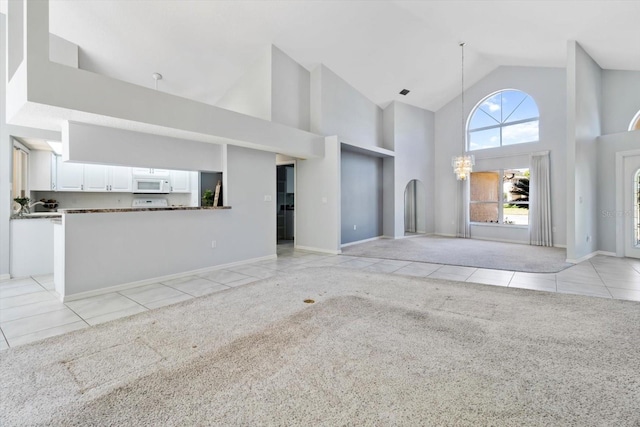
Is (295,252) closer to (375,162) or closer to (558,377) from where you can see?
(375,162)

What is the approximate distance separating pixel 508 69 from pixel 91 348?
35.7ft

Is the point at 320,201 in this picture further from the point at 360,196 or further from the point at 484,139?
the point at 484,139

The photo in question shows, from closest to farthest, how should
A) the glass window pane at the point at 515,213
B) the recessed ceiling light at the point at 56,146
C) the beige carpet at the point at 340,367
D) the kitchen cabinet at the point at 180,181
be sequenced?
the beige carpet at the point at 340,367
the recessed ceiling light at the point at 56,146
the kitchen cabinet at the point at 180,181
the glass window pane at the point at 515,213

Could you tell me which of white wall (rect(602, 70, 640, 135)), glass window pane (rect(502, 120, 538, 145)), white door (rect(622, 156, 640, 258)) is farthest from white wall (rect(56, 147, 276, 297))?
white wall (rect(602, 70, 640, 135))

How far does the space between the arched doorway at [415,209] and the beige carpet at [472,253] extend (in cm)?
219

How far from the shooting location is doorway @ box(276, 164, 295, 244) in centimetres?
921

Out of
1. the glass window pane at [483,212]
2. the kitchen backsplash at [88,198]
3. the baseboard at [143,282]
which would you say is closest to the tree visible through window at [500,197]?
the glass window pane at [483,212]

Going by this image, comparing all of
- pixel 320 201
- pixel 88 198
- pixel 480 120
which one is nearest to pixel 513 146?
pixel 480 120

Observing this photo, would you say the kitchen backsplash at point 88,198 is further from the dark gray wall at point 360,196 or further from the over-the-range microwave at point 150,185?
the dark gray wall at point 360,196

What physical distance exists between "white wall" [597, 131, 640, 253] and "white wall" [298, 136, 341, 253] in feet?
18.8

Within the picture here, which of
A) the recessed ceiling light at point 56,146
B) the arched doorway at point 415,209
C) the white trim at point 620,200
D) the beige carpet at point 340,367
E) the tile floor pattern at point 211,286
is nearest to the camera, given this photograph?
the beige carpet at point 340,367

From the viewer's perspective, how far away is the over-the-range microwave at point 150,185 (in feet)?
22.3

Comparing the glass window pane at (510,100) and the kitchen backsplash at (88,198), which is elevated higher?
the glass window pane at (510,100)

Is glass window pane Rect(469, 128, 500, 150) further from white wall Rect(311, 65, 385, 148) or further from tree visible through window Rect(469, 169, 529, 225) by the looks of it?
white wall Rect(311, 65, 385, 148)
